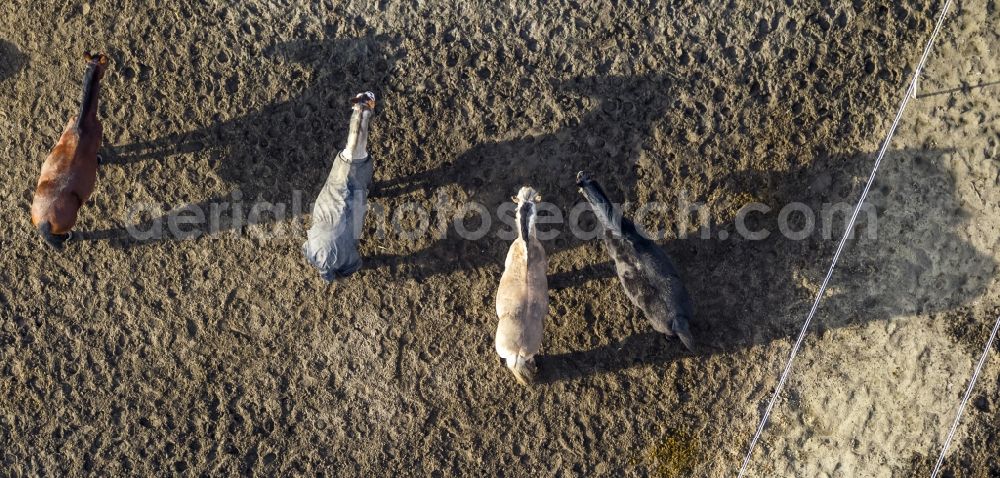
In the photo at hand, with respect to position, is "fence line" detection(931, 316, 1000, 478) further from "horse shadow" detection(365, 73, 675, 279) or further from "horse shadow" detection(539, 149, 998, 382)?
"horse shadow" detection(365, 73, 675, 279)

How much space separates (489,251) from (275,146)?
7.52 feet

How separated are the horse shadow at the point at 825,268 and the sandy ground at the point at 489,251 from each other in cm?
3

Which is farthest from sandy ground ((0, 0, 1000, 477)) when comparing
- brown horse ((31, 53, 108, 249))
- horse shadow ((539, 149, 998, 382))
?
brown horse ((31, 53, 108, 249))

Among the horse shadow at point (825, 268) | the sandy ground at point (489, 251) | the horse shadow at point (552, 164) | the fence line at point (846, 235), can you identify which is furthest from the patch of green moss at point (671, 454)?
the horse shadow at point (552, 164)

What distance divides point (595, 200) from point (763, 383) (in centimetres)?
240

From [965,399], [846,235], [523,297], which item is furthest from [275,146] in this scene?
[965,399]

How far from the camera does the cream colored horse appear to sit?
20.3 ft

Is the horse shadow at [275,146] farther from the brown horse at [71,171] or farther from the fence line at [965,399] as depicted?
the fence line at [965,399]

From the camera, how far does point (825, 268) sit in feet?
21.7

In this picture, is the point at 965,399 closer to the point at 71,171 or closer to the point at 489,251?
the point at 489,251

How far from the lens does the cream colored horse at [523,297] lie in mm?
6199

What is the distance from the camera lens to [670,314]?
20.4 ft

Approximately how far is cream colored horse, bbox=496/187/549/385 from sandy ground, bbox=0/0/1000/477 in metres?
0.47

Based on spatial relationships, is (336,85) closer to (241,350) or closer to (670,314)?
(241,350)
